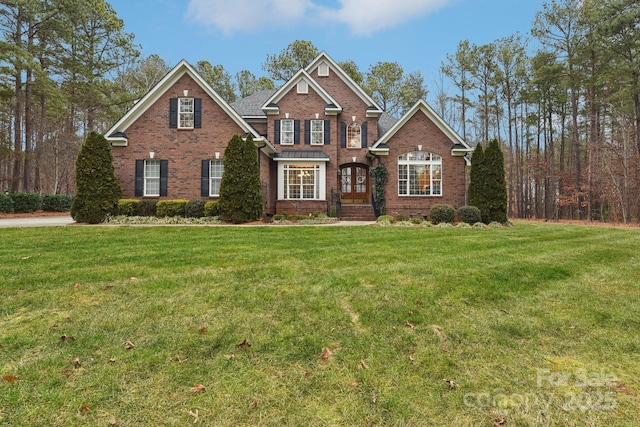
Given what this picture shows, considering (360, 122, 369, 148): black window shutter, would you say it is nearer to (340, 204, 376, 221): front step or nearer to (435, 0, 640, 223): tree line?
(340, 204, 376, 221): front step

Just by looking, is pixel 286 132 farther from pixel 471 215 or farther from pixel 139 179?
pixel 471 215

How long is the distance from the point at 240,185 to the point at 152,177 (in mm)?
5774

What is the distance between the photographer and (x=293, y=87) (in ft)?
61.3

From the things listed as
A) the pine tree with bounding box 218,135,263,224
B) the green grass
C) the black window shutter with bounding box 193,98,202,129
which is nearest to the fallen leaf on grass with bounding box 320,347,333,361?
the green grass

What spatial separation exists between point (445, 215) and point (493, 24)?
77.8 ft

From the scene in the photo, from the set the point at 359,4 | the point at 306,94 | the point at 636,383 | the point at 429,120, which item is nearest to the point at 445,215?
the point at 429,120

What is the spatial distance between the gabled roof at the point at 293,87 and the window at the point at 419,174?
4.67 metres

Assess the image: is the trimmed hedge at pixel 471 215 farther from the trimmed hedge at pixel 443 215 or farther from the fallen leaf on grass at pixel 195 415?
the fallen leaf on grass at pixel 195 415

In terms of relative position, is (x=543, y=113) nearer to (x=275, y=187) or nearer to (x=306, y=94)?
(x=306, y=94)

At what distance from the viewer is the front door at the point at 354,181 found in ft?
65.0

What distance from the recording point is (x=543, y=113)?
29.2 meters

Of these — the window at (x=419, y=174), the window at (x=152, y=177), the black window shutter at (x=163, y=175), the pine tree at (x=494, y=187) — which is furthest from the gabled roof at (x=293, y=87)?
the pine tree at (x=494, y=187)

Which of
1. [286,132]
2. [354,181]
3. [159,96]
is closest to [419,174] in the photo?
[354,181]

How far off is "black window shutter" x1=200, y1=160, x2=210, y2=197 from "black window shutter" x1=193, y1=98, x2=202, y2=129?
182 centimetres
